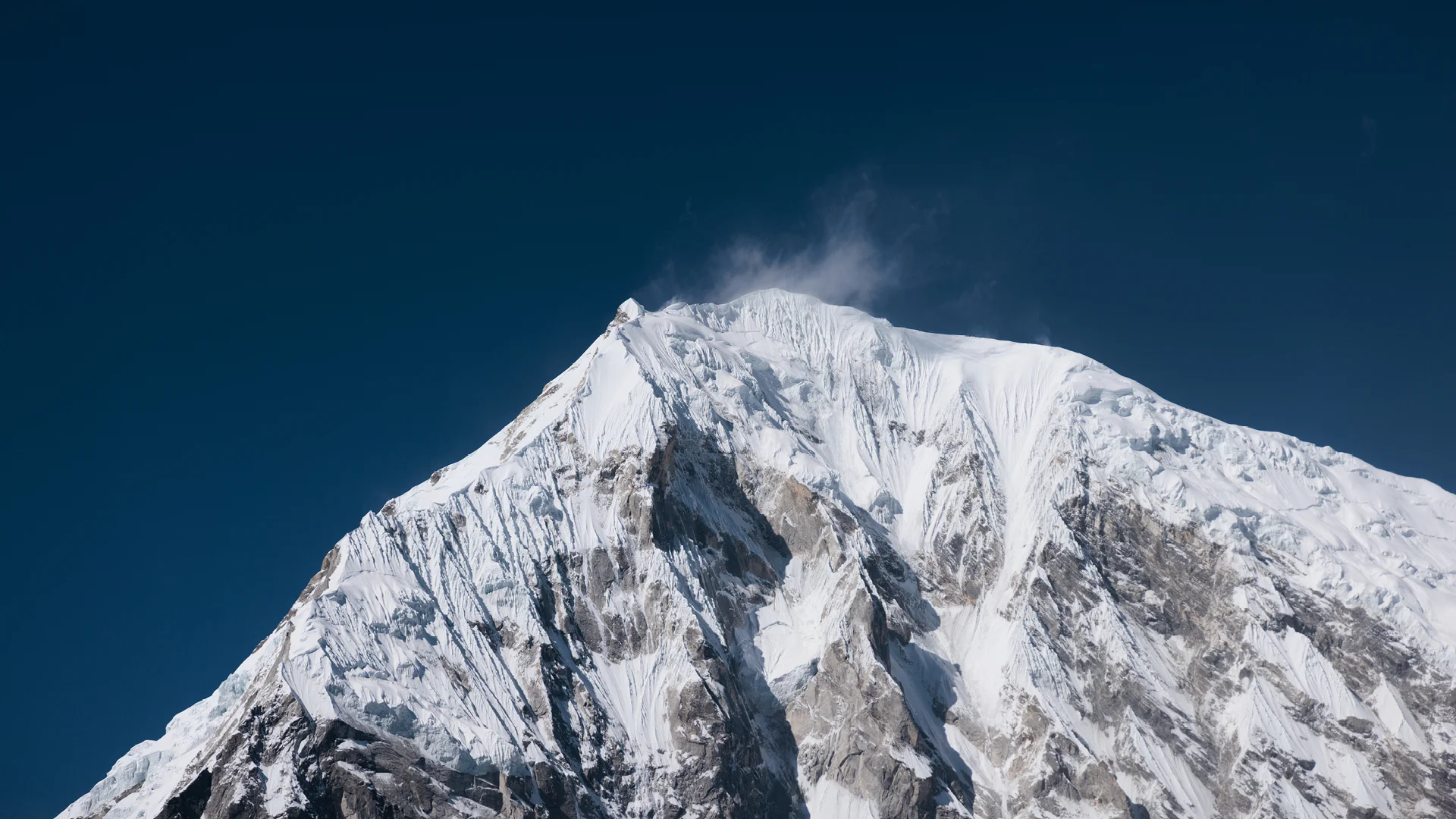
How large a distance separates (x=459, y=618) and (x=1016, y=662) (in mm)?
81324

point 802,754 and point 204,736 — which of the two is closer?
point 802,754

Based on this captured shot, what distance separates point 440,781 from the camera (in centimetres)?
15550

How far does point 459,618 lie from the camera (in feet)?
592

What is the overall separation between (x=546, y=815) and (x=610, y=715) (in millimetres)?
20898

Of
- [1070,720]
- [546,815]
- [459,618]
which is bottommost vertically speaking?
[546,815]

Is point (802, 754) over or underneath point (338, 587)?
underneath

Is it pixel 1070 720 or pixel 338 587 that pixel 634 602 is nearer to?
pixel 338 587

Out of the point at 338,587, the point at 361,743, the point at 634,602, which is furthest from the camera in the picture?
the point at 634,602

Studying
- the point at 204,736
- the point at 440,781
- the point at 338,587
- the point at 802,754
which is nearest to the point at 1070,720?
the point at 802,754

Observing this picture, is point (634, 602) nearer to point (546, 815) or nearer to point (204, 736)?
point (546, 815)

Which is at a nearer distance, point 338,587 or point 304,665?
point 304,665

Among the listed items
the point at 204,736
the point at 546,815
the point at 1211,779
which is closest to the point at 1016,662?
the point at 1211,779

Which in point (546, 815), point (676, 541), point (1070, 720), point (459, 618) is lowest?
point (546, 815)

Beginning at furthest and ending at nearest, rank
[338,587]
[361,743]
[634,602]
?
[634,602], [338,587], [361,743]
